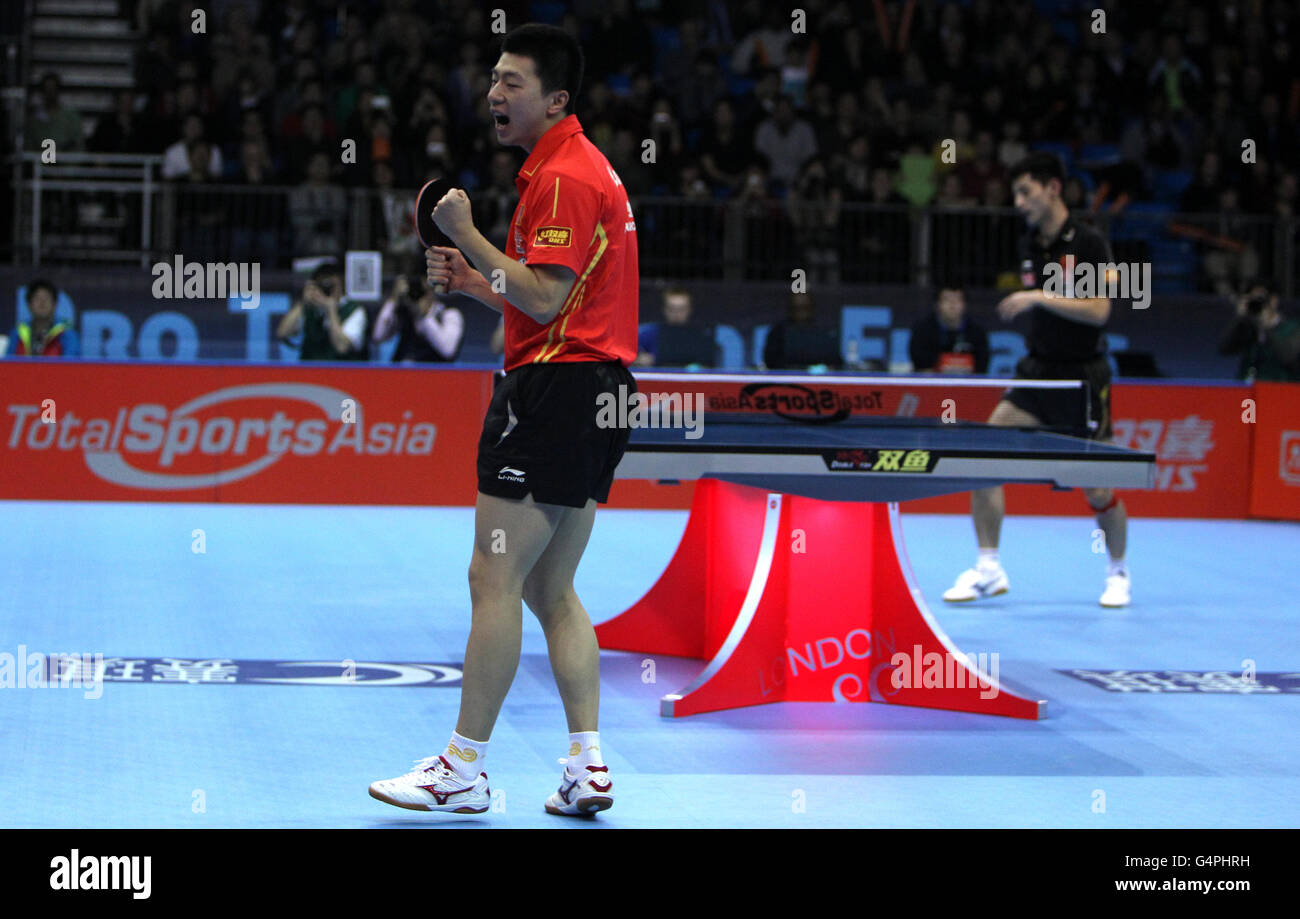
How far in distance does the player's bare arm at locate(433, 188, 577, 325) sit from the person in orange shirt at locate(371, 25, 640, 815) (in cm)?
3

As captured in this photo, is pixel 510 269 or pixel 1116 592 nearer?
pixel 510 269

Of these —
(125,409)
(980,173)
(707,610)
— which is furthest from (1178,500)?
(125,409)

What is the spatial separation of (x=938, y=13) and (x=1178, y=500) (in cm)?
777

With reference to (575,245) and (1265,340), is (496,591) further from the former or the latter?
(1265,340)

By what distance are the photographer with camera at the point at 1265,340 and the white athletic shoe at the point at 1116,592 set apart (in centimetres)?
545

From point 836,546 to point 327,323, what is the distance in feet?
22.7

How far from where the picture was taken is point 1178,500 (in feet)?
40.8

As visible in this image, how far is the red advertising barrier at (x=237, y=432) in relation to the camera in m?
11.5

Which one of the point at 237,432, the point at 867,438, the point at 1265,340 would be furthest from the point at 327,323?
the point at 1265,340

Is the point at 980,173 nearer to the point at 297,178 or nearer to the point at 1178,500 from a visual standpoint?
the point at 1178,500

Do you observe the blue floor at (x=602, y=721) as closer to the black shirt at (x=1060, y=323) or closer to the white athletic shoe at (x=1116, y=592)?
the white athletic shoe at (x=1116, y=592)

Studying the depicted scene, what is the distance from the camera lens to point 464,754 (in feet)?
14.4

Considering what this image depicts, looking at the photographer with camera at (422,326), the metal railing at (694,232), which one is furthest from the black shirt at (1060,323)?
the metal railing at (694,232)
